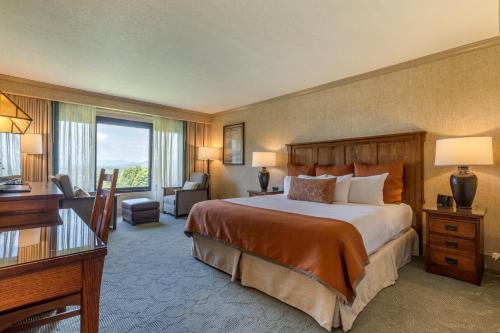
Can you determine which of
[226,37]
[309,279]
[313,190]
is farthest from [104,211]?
[313,190]

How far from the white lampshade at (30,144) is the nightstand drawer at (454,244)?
5.71 metres

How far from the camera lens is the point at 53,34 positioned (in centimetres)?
273

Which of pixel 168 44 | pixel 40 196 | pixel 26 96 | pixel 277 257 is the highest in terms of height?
pixel 168 44

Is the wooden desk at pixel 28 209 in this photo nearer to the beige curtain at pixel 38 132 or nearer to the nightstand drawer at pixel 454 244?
the beige curtain at pixel 38 132

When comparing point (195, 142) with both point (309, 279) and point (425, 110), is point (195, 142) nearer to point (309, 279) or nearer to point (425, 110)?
point (425, 110)

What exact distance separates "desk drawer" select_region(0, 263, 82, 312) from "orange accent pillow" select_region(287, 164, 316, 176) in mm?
3655

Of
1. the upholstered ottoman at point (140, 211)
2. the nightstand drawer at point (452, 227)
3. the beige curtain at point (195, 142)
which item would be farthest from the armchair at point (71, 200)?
the nightstand drawer at point (452, 227)

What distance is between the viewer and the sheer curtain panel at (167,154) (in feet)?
19.8

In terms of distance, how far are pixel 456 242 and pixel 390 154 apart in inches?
52.3

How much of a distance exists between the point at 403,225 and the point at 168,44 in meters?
3.47

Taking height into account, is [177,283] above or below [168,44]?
below

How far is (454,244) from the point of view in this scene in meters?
2.60

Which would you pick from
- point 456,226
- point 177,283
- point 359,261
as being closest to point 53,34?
point 177,283

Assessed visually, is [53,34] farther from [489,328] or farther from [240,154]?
[489,328]
